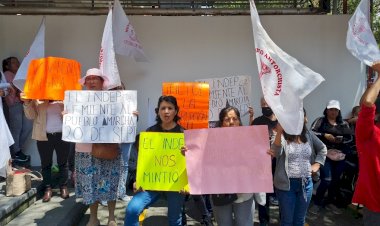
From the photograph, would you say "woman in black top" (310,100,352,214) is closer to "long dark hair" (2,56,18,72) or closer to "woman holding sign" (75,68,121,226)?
"woman holding sign" (75,68,121,226)

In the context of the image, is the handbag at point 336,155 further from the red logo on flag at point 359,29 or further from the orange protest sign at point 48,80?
the orange protest sign at point 48,80

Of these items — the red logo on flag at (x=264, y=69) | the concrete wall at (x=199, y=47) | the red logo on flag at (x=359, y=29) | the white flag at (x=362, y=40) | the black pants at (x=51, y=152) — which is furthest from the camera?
the concrete wall at (x=199, y=47)

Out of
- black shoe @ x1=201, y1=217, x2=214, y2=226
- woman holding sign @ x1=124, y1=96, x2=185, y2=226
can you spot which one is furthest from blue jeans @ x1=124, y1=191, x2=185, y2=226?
black shoe @ x1=201, y1=217, x2=214, y2=226

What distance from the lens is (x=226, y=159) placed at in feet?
12.1

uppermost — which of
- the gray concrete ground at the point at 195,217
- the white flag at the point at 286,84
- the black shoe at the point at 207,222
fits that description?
the white flag at the point at 286,84

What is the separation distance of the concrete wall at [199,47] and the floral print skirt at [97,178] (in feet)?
9.16

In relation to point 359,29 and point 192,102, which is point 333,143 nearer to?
point 359,29

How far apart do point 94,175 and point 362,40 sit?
11.3ft

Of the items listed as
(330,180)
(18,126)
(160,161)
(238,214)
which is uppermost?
(18,126)

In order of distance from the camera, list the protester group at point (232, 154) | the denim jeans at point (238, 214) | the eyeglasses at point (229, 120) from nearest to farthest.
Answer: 1. the protester group at point (232, 154)
2. the denim jeans at point (238, 214)
3. the eyeglasses at point (229, 120)

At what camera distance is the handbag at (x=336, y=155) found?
5.98 metres

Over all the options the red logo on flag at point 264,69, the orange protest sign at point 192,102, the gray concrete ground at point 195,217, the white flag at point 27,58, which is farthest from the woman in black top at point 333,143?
the white flag at point 27,58

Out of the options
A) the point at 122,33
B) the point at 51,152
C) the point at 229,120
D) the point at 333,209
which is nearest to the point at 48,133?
the point at 51,152

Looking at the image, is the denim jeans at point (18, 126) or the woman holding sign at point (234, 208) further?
the denim jeans at point (18, 126)
